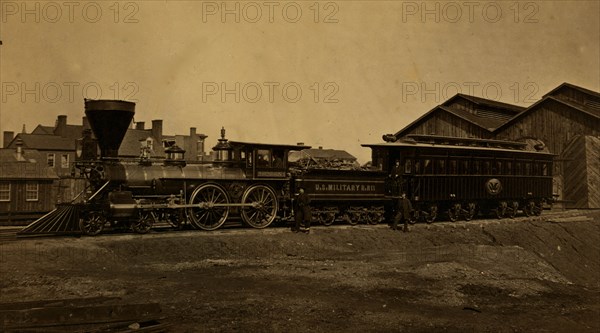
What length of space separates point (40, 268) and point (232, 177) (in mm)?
6997

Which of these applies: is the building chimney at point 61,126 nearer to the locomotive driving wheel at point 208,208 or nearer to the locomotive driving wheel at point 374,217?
the locomotive driving wheel at point 208,208

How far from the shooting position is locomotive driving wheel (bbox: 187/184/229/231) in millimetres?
16562

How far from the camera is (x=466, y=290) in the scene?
36.6 feet

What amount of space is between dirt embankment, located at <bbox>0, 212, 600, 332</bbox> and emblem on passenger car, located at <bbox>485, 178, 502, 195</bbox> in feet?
19.8

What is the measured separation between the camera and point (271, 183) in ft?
59.4

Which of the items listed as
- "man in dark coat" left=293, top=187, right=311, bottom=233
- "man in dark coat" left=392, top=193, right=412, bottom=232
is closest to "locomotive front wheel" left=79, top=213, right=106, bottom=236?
"man in dark coat" left=293, top=187, right=311, bottom=233

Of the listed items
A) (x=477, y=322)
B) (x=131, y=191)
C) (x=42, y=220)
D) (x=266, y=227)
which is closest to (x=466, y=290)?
(x=477, y=322)

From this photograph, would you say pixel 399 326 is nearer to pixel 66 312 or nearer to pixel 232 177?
pixel 66 312

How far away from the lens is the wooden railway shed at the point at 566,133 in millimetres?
30234

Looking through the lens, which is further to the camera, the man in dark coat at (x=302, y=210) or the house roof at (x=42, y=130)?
the house roof at (x=42, y=130)

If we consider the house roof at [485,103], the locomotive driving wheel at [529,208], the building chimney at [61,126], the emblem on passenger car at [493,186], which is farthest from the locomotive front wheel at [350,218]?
the building chimney at [61,126]

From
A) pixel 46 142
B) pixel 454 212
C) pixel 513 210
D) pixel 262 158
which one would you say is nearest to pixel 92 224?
pixel 262 158

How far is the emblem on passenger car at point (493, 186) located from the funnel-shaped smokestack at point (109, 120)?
50.7 feet

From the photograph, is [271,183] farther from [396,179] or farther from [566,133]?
[566,133]
